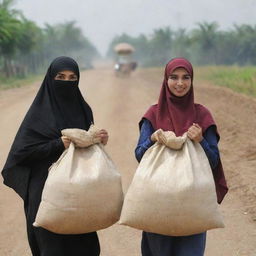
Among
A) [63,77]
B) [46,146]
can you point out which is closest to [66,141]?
[46,146]

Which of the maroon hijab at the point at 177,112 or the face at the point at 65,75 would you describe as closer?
the maroon hijab at the point at 177,112

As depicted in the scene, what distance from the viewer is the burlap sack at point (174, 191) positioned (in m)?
2.40

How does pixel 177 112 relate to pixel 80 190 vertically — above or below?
above

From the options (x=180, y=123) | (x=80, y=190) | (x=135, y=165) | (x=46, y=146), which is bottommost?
(x=135, y=165)

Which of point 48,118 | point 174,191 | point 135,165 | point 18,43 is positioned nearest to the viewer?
point 174,191

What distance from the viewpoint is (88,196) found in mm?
2562

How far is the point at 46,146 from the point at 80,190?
361mm

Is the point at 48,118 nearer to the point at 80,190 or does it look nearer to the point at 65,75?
the point at 65,75

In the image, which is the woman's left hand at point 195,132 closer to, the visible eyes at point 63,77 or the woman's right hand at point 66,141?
the woman's right hand at point 66,141

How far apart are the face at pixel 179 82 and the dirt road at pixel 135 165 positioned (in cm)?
181

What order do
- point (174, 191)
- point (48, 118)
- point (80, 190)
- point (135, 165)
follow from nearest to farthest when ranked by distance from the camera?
1. point (174, 191)
2. point (80, 190)
3. point (48, 118)
4. point (135, 165)

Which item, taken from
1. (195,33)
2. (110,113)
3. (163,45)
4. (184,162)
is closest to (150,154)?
(184,162)

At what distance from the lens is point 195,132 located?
2465 millimetres

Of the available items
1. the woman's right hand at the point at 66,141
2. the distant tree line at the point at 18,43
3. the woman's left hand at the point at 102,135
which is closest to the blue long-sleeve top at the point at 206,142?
the woman's left hand at the point at 102,135
